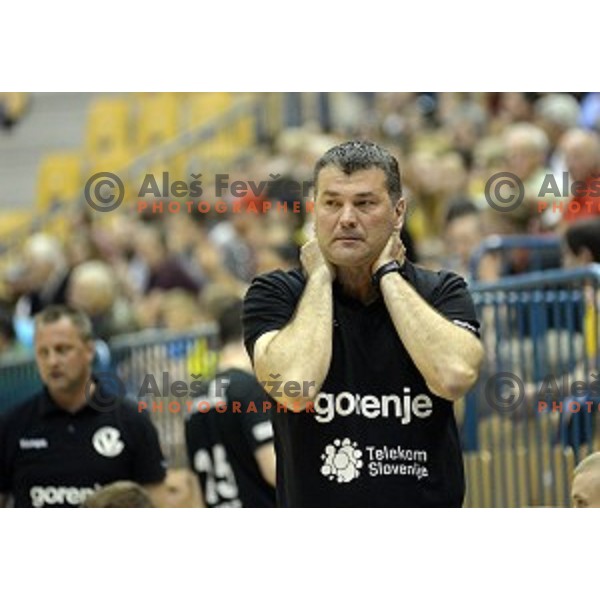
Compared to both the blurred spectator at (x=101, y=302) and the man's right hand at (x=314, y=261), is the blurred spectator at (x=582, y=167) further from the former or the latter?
the man's right hand at (x=314, y=261)

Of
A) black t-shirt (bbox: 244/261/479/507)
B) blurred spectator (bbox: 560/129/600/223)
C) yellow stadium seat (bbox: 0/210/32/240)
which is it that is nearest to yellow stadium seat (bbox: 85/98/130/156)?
yellow stadium seat (bbox: 0/210/32/240)

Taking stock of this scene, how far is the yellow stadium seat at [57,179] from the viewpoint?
15.7m

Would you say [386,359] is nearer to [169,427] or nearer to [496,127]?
[169,427]

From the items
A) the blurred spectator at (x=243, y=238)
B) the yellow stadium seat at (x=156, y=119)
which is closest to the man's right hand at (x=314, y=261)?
the blurred spectator at (x=243, y=238)

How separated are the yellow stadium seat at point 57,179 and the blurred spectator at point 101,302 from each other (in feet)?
14.5

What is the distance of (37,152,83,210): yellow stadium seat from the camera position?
617 inches

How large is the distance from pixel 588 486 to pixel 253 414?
1726 millimetres

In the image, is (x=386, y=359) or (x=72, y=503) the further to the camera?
(x=72, y=503)

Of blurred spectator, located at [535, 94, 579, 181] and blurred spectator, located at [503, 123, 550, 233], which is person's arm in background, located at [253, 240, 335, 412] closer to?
blurred spectator, located at [503, 123, 550, 233]

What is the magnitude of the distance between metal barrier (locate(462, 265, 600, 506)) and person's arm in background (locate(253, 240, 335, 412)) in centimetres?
257

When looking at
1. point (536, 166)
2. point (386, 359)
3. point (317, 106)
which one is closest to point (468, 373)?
point (386, 359)

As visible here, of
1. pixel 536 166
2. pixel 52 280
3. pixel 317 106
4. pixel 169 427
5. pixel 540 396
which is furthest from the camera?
pixel 317 106

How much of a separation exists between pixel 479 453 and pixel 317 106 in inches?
256
